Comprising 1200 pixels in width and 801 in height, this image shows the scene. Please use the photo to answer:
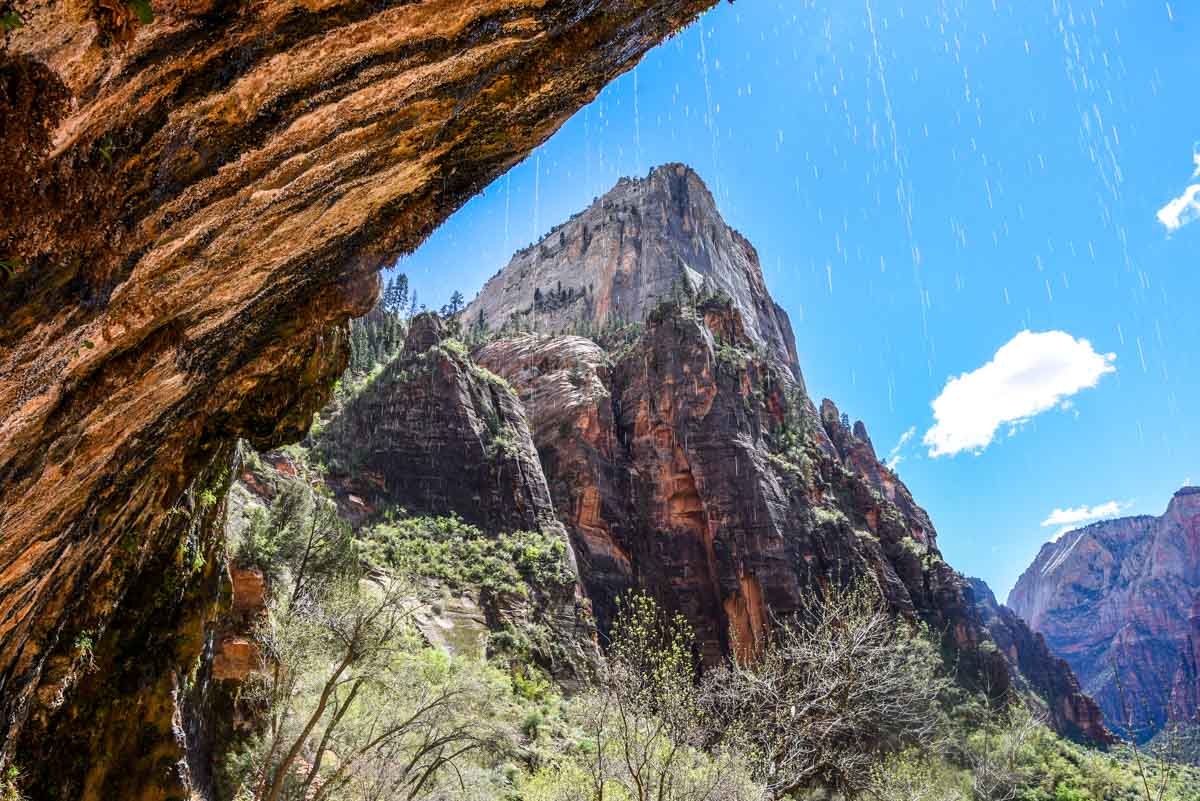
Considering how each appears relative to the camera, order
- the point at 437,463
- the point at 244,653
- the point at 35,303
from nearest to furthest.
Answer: the point at 35,303 → the point at 244,653 → the point at 437,463

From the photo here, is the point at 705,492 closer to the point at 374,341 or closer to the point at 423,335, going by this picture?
the point at 423,335

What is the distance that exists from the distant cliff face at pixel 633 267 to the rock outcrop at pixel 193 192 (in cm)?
8257

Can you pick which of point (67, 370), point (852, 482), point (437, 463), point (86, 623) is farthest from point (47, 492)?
point (852, 482)

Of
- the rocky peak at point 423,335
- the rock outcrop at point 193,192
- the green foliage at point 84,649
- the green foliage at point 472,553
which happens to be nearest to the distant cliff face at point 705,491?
the green foliage at point 472,553

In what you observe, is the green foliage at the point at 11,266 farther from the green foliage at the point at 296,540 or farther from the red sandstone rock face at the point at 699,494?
the red sandstone rock face at the point at 699,494

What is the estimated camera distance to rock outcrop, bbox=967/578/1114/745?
84062mm

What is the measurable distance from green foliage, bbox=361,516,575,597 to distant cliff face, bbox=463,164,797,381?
49.3m

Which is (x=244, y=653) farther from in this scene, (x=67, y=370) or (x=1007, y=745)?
(x=1007, y=745)

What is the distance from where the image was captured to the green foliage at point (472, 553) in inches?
1428

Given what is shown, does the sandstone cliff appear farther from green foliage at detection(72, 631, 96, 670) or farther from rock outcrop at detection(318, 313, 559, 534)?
green foliage at detection(72, 631, 96, 670)

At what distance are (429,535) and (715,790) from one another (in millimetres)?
27635

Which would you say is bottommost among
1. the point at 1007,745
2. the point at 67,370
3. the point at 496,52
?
the point at 1007,745

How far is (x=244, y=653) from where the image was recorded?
17.8m

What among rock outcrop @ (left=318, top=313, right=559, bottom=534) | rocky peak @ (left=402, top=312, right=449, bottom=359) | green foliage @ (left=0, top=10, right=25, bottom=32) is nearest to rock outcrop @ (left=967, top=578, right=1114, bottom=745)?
rock outcrop @ (left=318, top=313, right=559, bottom=534)
